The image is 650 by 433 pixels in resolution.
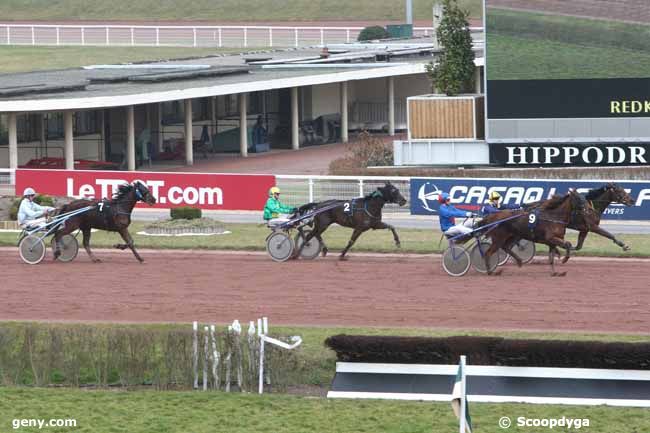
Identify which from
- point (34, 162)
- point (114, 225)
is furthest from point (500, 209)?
point (34, 162)

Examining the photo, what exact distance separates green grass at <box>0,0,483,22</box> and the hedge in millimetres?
65165

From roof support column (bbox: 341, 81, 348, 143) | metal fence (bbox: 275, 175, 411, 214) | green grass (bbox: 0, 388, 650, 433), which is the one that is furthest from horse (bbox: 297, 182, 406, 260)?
roof support column (bbox: 341, 81, 348, 143)

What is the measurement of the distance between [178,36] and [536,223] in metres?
50.3

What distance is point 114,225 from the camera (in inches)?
903

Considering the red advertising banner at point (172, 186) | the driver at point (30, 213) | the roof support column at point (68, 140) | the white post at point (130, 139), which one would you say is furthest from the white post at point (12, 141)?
the driver at point (30, 213)

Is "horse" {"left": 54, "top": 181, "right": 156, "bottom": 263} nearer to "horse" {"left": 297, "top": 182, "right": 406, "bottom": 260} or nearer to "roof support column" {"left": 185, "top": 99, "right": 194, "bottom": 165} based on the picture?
"horse" {"left": 297, "top": 182, "right": 406, "bottom": 260}

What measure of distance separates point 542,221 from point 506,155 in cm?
1293

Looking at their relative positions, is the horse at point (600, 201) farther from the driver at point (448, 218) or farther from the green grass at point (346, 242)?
the green grass at point (346, 242)

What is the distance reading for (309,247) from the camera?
23.6 meters

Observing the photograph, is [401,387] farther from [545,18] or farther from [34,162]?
[34,162]

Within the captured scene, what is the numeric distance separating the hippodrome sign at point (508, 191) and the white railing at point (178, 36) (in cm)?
3884

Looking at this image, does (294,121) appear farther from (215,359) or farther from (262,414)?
(262,414)

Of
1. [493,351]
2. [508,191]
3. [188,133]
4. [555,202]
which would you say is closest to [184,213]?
[508,191]

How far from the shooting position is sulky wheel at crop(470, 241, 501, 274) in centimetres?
2152
